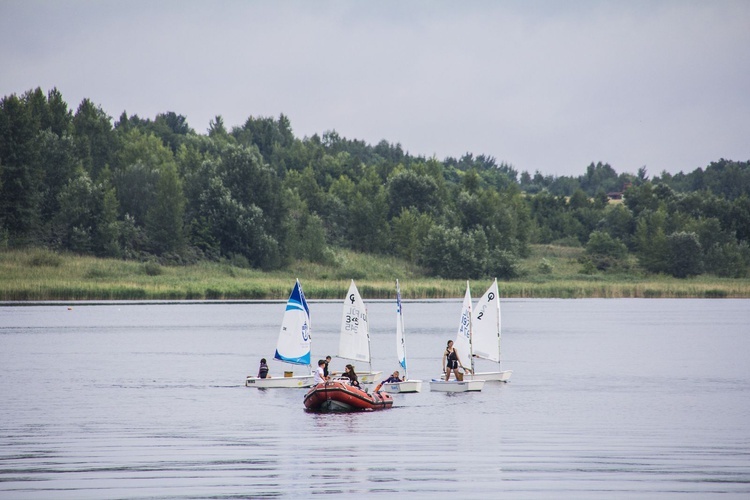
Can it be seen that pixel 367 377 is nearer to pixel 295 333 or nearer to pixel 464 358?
pixel 295 333

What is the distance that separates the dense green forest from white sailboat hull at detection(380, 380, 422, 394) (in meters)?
82.4

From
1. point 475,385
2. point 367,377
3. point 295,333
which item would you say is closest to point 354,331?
point 367,377

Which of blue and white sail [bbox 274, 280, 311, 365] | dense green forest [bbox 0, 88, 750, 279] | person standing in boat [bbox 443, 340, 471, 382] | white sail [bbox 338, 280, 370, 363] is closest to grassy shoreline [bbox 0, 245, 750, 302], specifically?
dense green forest [bbox 0, 88, 750, 279]

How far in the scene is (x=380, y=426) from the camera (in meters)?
36.2

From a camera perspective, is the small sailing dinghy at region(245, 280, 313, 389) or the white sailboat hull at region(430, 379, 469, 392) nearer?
the white sailboat hull at region(430, 379, 469, 392)

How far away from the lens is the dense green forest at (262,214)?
12550 centimetres

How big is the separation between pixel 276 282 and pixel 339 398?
252 feet

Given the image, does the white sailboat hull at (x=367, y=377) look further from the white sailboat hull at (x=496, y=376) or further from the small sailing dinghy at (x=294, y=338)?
the white sailboat hull at (x=496, y=376)

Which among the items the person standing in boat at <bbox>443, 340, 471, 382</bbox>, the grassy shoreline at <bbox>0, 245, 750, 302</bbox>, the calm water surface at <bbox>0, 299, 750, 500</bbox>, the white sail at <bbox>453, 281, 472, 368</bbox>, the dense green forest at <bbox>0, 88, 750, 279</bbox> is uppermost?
the dense green forest at <bbox>0, 88, 750, 279</bbox>

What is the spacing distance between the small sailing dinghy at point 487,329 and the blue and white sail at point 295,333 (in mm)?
7558

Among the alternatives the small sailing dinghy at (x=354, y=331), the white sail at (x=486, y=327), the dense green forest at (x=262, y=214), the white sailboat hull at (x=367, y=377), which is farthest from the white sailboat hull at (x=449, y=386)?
the dense green forest at (x=262, y=214)

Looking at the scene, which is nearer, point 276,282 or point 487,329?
point 487,329

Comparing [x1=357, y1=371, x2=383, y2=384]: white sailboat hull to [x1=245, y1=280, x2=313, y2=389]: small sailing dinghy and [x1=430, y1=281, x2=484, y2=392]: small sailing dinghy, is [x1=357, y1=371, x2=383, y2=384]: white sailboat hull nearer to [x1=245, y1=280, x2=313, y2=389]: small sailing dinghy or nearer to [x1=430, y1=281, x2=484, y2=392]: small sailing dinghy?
[x1=245, y1=280, x2=313, y2=389]: small sailing dinghy

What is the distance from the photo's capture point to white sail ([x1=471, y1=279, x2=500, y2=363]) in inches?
1907
